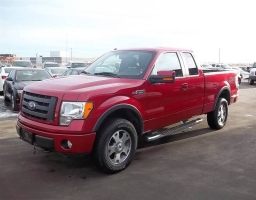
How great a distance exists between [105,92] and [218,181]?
6.76ft

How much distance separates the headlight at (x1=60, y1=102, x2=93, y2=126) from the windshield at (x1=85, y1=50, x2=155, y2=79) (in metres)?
1.21

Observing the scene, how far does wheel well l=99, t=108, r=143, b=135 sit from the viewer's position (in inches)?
170

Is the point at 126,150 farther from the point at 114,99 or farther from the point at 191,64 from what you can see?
the point at 191,64

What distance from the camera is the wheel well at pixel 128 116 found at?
4328mm

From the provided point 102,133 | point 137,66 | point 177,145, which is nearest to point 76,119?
point 102,133

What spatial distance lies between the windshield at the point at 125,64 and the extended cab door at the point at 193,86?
1057 mm

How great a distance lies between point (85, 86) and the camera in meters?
4.22

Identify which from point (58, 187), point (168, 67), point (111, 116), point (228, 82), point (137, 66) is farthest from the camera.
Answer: point (228, 82)

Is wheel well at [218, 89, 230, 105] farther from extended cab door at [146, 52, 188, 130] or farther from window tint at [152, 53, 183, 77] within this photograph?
window tint at [152, 53, 183, 77]

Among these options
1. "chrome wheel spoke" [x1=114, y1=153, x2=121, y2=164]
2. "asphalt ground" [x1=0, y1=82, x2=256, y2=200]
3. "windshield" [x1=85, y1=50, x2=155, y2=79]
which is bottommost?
"asphalt ground" [x1=0, y1=82, x2=256, y2=200]

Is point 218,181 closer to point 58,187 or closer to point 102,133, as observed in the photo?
point 102,133

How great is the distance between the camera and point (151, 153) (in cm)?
536

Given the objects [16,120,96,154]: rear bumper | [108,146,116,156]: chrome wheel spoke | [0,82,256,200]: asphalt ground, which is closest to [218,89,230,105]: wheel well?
[0,82,256,200]: asphalt ground

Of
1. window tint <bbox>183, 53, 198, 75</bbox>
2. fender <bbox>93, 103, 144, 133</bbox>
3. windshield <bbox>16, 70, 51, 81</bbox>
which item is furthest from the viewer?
windshield <bbox>16, 70, 51, 81</bbox>
